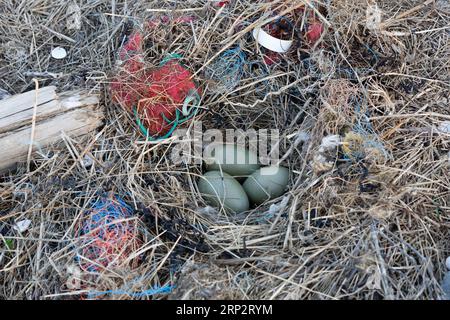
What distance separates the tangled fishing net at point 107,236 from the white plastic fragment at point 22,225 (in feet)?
0.81

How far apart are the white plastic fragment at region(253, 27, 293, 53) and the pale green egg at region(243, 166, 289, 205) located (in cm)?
70

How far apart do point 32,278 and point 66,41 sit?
1515 millimetres

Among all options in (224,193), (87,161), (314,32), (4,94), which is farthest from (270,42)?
(4,94)

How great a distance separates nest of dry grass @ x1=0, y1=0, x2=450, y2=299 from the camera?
2182 mm

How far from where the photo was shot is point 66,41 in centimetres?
312

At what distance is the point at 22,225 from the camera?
2422mm

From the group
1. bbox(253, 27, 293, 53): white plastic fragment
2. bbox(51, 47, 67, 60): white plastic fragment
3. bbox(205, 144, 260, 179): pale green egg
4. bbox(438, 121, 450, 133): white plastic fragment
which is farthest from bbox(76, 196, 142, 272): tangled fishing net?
bbox(438, 121, 450, 133): white plastic fragment

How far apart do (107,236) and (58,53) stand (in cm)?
129

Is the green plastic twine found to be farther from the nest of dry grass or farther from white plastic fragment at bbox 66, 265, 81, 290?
white plastic fragment at bbox 66, 265, 81, 290

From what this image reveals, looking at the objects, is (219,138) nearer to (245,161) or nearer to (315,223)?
(245,161)

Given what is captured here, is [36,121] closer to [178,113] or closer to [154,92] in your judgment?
[154,92]

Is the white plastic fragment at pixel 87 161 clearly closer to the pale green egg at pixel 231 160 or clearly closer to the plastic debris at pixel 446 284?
the pale green egg at pixel 231 160
